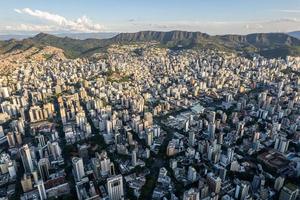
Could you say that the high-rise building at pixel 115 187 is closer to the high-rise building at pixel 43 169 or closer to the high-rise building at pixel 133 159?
the high-rise building at pixel 133 159

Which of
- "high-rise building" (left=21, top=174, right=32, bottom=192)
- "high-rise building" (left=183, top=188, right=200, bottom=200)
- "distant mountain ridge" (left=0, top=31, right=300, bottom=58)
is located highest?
"distant mountain ridge" (left=0, top=31, right=300, bottom=58)

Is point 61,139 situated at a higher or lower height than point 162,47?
lower

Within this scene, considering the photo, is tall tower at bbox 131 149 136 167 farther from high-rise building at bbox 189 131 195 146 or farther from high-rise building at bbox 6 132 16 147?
high-rise building at bbox 6 132 16 147

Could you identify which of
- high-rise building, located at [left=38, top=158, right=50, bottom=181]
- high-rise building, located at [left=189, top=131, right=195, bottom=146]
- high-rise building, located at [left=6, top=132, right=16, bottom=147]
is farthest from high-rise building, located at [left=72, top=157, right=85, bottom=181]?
high-rise building, located at [left=189, top=131, right=195, bottom=146]

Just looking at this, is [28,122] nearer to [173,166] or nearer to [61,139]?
[61,139]

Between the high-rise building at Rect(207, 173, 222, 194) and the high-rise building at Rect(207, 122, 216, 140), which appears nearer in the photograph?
the high-rise building at Rect(207, 173, 222, 194)

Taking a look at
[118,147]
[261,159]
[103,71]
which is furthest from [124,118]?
[103,71]
